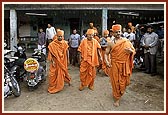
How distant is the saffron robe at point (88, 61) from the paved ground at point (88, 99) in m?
0.30

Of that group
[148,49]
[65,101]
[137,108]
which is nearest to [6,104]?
[65,101]

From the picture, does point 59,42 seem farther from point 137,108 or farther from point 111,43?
point 137,108

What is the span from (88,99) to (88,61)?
1.04 meters

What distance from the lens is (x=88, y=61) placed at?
6.46 metres

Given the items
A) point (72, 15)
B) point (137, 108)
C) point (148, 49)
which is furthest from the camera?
point (72, 15)

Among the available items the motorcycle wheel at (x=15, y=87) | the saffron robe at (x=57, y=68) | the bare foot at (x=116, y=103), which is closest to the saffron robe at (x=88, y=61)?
the saffron robe at (x=57, y=68)

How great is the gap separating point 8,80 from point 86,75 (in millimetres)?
1948

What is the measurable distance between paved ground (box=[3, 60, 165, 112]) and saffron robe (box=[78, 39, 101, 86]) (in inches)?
12.0

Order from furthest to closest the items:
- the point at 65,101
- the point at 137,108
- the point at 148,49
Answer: the point at 148,49
the point at 65,101
the point at 137,108

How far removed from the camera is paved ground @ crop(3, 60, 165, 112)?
5.38 metres

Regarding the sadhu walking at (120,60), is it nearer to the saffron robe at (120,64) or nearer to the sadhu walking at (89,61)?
the saffron robe at (120,64)

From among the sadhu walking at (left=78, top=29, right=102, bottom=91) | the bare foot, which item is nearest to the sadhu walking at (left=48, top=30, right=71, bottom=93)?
the sadhu walking at (left=78, top=29, right=102, bottom=91)

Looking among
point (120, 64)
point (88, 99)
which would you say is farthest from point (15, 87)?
point (120, 64)

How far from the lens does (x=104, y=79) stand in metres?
7.76
